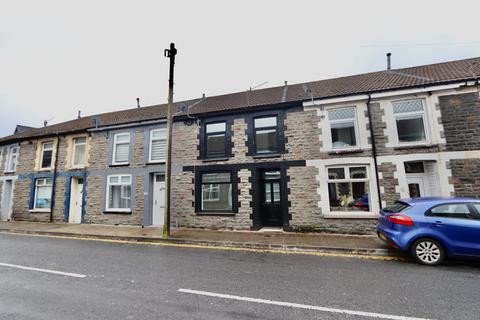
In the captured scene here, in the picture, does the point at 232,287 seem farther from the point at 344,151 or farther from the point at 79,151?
the point at 79,151

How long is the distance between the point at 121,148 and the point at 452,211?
13.9 meters

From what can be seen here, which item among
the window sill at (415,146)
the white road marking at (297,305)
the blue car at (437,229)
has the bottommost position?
the white road marking at (297,305)

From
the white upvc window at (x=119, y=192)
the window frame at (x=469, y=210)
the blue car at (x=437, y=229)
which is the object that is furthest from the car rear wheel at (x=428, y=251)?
the white upvc window at (x=119, y=192)

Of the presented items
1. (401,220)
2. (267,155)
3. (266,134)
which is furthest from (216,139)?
(401,220)

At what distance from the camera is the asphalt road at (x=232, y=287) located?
337cm

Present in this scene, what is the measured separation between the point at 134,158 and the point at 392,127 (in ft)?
39.7

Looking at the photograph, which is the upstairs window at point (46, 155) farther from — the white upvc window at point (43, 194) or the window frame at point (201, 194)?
the window frame at point (201, 194)

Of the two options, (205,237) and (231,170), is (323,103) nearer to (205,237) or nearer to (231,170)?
(231,170)

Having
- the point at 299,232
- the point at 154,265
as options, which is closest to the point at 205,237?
the point at 154,265

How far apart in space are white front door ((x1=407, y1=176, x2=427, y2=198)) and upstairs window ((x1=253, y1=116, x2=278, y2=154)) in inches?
212

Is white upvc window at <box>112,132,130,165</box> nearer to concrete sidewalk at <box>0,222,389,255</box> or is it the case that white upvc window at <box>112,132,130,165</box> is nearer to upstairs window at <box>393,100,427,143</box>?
concrete sidewalk at <box>0,222,389,255</box>

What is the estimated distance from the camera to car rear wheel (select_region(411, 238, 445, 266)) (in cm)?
539

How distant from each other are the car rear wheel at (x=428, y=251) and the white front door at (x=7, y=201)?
2120 cm

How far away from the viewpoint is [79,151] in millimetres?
13906
